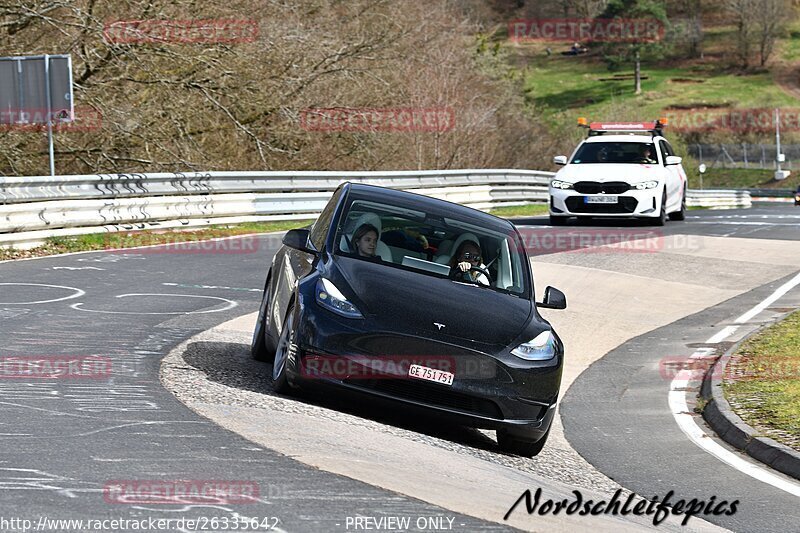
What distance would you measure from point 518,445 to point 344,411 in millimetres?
1177

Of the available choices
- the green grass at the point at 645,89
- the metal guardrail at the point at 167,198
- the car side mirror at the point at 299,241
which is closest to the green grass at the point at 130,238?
the metal guardrail at the point at 167,198

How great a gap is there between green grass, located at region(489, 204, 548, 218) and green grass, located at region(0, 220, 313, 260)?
721cm

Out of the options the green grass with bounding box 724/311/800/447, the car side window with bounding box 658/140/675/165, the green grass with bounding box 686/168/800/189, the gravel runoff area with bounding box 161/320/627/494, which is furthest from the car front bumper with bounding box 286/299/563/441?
the green grass with bounding box 686/168/800/189

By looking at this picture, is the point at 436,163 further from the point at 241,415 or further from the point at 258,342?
the point at 241,415

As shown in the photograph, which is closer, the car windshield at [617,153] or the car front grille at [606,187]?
the car front grille at [606,187]

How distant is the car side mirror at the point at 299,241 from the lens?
9.04m

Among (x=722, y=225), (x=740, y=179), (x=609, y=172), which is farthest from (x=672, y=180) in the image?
(x=740, y=179)

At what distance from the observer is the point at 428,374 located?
25.8 ft

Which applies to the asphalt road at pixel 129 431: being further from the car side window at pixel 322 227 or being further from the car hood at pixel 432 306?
the car side window at pixel 322 227

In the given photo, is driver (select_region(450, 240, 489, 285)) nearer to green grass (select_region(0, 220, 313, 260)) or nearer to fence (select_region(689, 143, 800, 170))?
green grass (select_region(0, 220, 313, 260))

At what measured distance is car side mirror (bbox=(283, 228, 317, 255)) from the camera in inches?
356

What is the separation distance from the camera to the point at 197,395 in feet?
27.1

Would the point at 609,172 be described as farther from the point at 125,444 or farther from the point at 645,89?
the point at 645,89

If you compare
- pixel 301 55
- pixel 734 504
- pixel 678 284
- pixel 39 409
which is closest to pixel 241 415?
pixel 39 409
